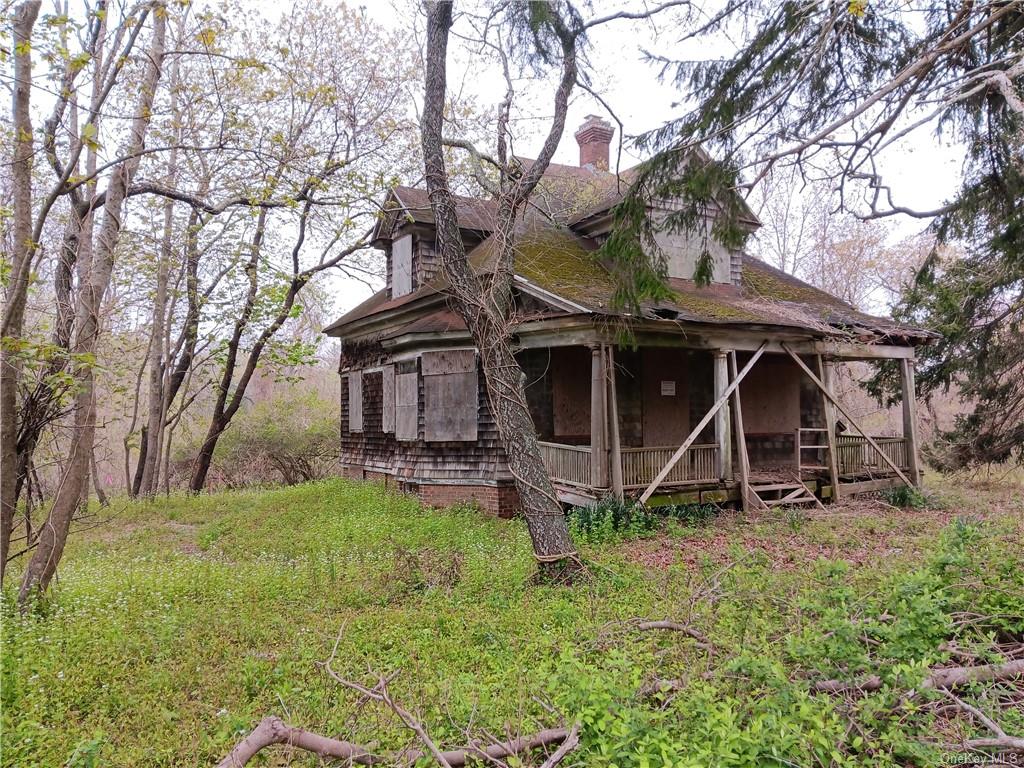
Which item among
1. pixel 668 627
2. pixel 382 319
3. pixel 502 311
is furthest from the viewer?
pixel 382 319

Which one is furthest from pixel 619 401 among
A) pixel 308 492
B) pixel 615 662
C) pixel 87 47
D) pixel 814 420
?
pixel 87 47

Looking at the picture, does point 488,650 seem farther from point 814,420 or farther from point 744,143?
point 814,420

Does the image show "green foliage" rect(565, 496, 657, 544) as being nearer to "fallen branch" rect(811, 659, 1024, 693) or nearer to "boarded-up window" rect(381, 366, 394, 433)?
"fallen branch" rect(811, 659, 1024, 693)

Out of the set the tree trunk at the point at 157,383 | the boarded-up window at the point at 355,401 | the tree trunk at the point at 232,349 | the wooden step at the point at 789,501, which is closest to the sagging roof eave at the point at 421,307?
the boarded-up window at the point at 355,401

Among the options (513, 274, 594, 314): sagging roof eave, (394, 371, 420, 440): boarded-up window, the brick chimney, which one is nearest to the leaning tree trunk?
(513, 274, 594, 314): sagging roof eave

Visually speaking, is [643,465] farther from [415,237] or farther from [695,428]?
[415,237]

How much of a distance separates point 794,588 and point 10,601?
8.10 m

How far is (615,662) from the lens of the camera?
3.99m

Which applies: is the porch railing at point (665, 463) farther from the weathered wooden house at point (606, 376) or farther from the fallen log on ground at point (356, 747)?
the fallen log on ground at point (356, 747)

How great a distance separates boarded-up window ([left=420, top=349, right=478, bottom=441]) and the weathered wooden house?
3cm

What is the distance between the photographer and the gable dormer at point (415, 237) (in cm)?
1465

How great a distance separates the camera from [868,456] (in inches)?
520

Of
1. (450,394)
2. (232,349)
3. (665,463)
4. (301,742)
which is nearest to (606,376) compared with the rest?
(665,463)

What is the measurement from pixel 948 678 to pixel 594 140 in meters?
16.3
